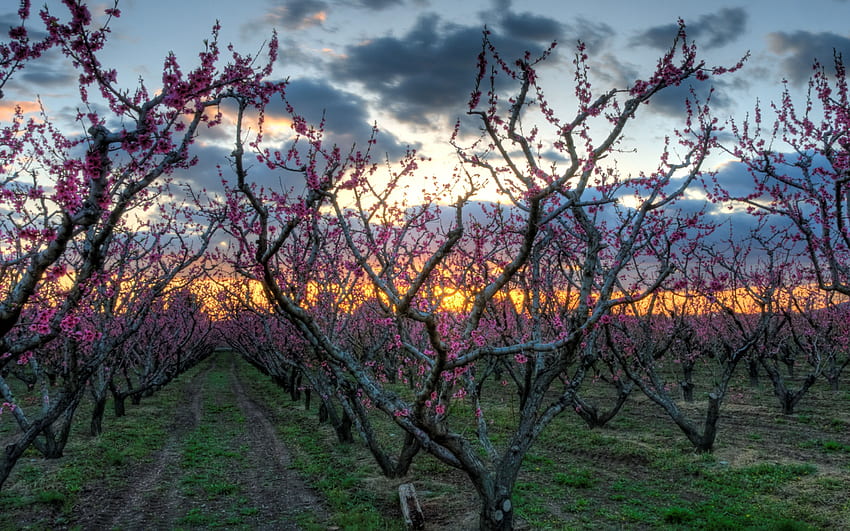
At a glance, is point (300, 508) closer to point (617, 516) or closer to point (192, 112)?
point (617, 516)

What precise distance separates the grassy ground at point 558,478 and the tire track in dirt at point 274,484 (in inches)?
11.1

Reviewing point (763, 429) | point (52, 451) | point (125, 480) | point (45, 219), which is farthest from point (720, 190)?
point (52, 451)

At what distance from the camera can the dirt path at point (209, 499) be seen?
11672 millimetres

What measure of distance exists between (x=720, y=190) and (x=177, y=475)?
1678 centimetres

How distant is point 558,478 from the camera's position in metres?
14.4

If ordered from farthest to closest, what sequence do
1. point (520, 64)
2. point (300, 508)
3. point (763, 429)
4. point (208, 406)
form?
point (208, 406)
point (763, 429)
point (300, 508)
point (520, 64)

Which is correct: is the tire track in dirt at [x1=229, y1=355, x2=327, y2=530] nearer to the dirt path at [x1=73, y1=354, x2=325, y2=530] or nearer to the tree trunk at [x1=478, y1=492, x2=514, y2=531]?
the dirt path at [x1=73, y1=354, x2=325, y2=530]

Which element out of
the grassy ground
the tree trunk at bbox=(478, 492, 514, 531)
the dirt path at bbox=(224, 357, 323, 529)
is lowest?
the dirt path at bbox=(224, 357, 323, 529)

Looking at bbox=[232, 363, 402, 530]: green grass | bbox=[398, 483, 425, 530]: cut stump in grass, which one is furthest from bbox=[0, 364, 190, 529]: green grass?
bbox=[398, 483, 425, 530]: cut stump in grass

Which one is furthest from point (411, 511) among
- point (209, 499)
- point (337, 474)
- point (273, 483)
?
point (209, 499)

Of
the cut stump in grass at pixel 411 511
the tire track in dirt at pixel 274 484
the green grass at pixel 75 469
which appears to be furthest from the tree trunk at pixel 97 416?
the cut stump in grass at pixel 411 511

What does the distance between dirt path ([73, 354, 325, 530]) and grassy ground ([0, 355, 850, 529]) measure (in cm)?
9

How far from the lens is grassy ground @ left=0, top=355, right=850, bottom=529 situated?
1138 cm

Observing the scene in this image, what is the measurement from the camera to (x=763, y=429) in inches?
782
